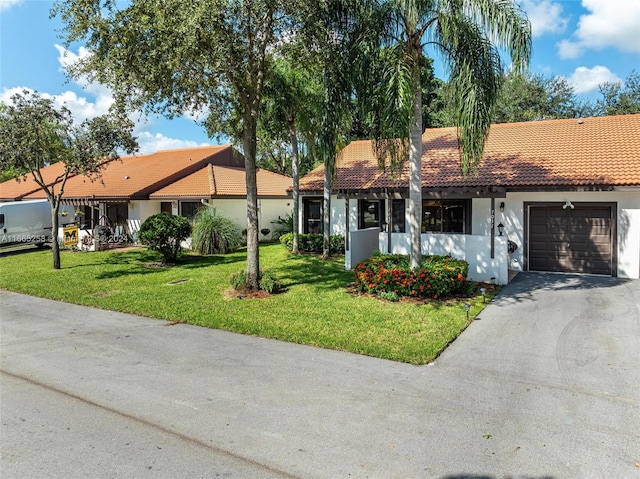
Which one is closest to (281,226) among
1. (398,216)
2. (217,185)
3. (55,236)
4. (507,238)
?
(217,185)

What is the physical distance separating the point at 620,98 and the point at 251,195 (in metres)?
28.9

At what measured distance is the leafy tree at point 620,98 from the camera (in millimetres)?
27438

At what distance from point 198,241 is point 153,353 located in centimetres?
1236

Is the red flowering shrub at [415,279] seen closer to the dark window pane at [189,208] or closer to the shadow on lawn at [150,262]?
the shadow on lawn at [150,262]

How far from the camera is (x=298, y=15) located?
31.1 feet

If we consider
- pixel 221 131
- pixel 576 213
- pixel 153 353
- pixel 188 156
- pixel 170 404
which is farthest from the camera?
pixel 188 156

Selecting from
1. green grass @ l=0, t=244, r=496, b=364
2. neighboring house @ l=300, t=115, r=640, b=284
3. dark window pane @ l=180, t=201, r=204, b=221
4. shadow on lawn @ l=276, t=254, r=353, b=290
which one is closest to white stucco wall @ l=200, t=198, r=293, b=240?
dark window pane @ l=180, t=201, r=204, b=221

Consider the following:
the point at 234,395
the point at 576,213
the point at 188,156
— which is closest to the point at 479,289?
the point at 576,213

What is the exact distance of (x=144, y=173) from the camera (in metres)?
25.7

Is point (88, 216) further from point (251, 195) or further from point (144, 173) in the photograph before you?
point (251, 195)

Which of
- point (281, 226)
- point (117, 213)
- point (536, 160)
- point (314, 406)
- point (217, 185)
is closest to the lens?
point (314, 406)

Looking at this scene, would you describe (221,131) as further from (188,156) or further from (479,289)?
(188,156)

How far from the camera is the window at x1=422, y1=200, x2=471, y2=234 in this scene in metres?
14.7

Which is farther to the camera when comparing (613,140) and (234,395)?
(613,140)
